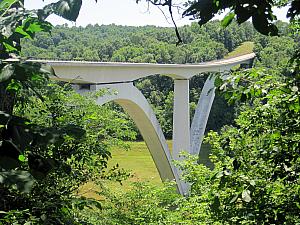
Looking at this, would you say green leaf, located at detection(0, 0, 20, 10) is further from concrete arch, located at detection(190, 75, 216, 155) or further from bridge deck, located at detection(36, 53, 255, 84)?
concrete arch, located at detection(190, 75, 216, 155)

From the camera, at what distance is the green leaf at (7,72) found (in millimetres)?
832

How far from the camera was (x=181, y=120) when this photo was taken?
17.9m

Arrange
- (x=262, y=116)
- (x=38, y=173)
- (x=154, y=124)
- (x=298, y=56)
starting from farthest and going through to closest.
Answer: (x=154, y=124) < (x=262, y=116) < (x=298, y=56) < (x=38, y=173)

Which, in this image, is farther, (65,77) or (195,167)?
(65,77)

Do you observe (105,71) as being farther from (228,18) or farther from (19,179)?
(19,179)

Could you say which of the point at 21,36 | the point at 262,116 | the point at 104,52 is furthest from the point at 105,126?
the point at 104,52

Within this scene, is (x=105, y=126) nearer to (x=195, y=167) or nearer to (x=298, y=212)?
(x=195, y=167)

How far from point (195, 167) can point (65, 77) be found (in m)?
4.49

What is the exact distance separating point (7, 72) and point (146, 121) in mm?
13771

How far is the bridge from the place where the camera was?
10.2 m

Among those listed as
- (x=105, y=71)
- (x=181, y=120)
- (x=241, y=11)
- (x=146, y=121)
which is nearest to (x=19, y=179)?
(x=241, y=11)

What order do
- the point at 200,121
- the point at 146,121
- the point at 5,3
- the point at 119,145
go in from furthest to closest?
the point at 200,121, the point at 146,121, the point at 119,145, the point at 5,3

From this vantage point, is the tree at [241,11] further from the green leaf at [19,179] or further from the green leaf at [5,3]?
the green leaf at [19,179]

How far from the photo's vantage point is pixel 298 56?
5.42 feet
